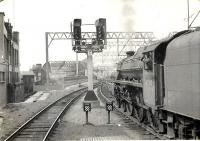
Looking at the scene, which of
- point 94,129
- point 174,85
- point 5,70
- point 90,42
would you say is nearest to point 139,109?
point 94,129

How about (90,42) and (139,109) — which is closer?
(139,109)

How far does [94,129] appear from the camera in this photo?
1669 centimetres

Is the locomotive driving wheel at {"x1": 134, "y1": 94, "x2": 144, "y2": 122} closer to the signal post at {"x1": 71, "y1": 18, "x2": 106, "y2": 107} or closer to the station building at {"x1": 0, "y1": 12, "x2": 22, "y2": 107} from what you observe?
the signal post at {"x1": 71, "y1": 18, "x2": 106, "y2": 107}

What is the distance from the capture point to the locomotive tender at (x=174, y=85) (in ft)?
32.6

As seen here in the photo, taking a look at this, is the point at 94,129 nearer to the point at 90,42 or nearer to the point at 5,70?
the point at 90,42

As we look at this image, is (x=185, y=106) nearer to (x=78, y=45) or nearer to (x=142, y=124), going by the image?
(x=142, y=124)

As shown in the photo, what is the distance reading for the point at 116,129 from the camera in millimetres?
16719

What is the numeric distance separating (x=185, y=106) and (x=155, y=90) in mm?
3061

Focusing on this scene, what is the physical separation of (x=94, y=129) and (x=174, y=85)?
6215 millimetres

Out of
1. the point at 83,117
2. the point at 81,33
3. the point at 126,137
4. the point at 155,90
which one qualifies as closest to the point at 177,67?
the point at 155,90

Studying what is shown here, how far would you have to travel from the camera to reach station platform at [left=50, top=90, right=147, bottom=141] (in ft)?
48.1

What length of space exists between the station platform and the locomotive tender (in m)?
1.25

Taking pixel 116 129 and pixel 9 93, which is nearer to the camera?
pixel 116 129

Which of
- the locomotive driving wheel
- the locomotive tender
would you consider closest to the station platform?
the locomotive driving wheel
